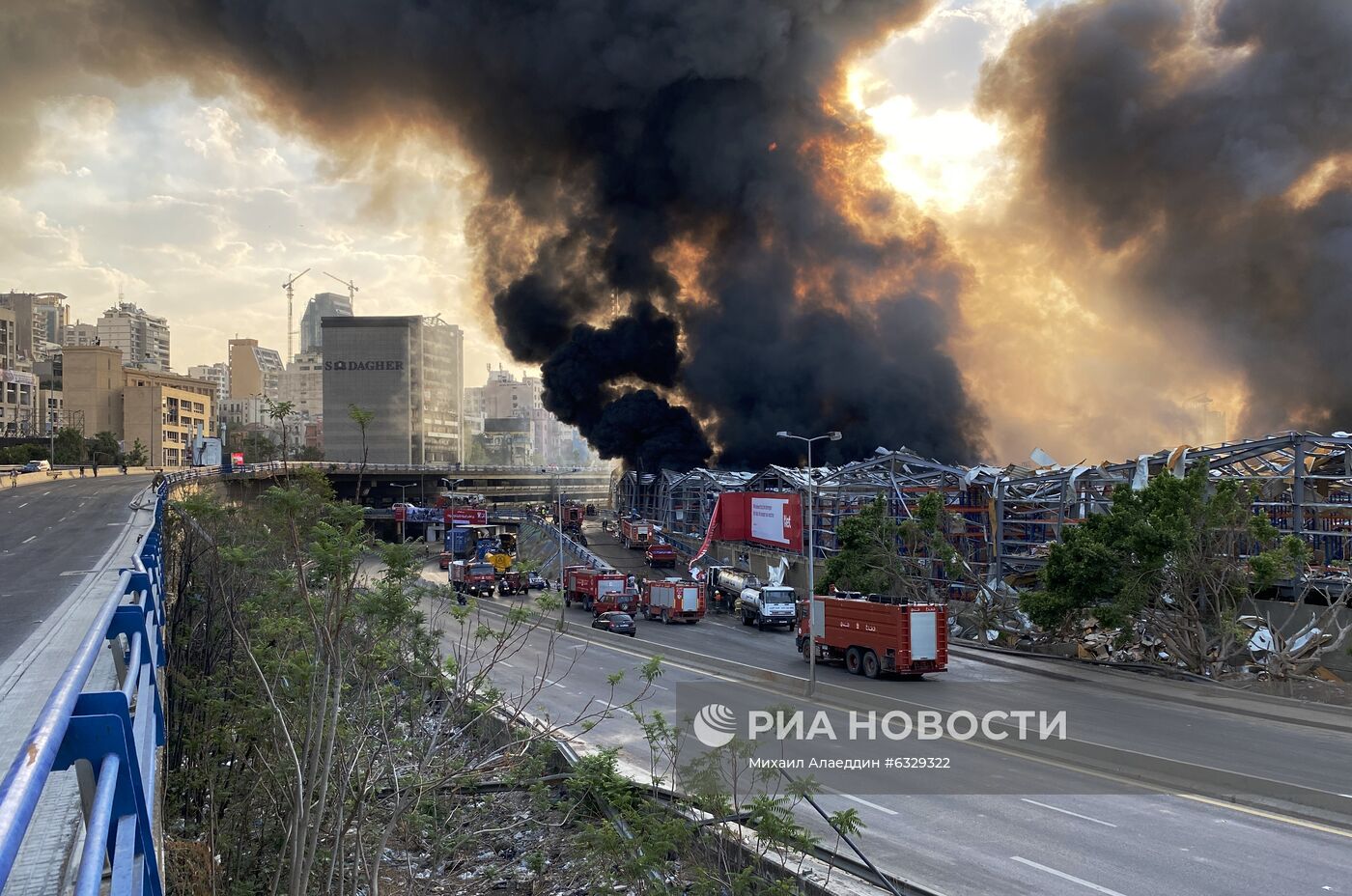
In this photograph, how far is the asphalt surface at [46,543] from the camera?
16989 mm

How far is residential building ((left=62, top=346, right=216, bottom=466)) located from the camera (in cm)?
13650

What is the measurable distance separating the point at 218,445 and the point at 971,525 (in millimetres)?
58520

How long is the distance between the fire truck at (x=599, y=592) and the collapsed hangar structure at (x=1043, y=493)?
11.3 metres

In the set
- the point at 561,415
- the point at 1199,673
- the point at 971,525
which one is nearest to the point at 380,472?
the point at 561,415

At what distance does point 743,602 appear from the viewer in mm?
44688

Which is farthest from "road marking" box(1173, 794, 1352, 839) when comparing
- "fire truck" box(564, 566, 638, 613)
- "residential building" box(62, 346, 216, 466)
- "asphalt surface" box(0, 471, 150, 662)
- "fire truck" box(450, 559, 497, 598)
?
"residential building" box(62, 346, 216, 466)

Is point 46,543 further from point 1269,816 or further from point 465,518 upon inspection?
point 465,518

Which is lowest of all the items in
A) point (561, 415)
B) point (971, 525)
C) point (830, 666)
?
point (830, 666)

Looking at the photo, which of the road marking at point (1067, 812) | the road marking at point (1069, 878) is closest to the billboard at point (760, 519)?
the road marking at point (1067, 812)

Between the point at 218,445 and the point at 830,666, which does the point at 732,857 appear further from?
the point at 218,445

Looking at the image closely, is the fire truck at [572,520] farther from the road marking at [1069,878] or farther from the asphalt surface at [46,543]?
the road marking at [1069,878]

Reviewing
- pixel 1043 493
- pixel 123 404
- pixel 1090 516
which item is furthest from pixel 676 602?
pixel 123 404

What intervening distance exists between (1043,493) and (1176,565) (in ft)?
37.3

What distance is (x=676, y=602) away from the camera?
4453cm
